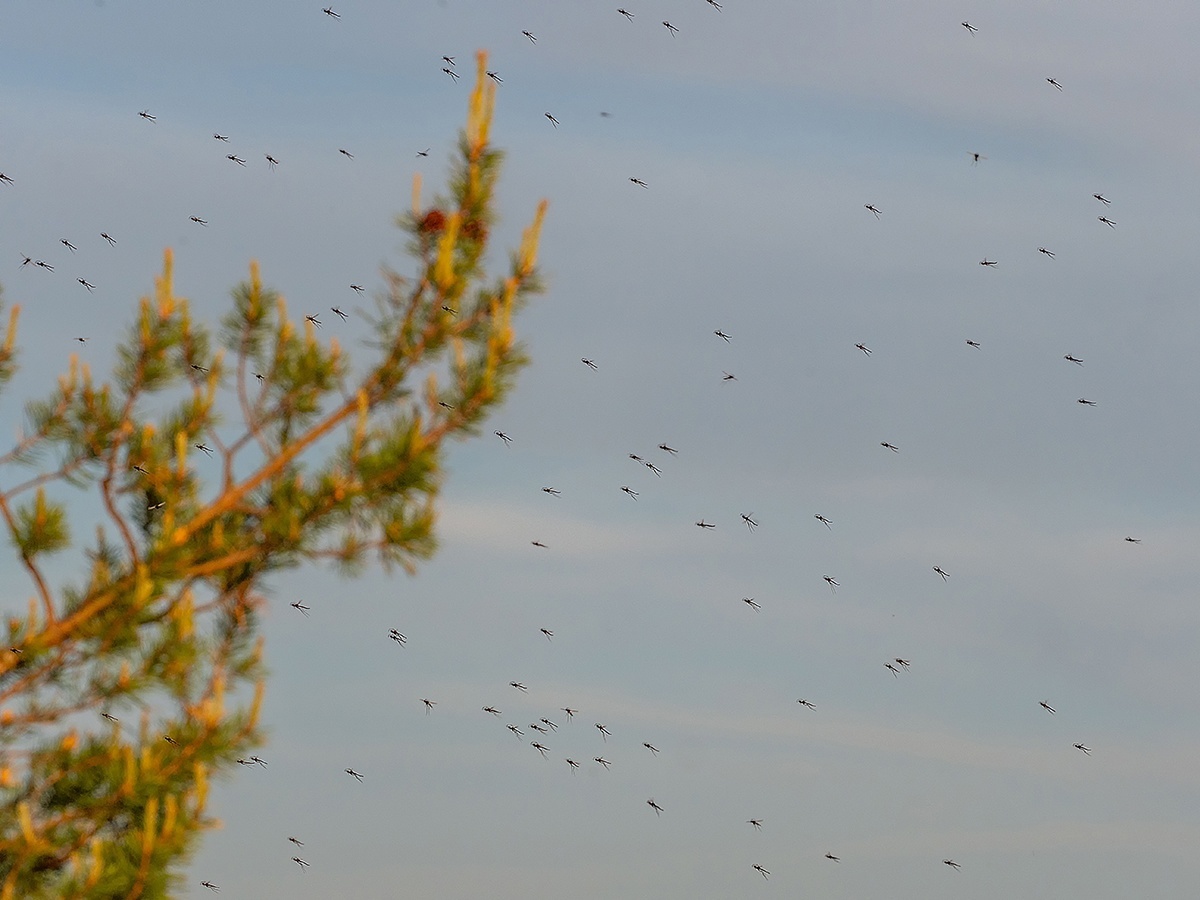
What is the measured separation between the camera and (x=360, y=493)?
1119 centimetres

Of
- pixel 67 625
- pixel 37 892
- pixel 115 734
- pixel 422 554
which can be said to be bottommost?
pixel 37 892

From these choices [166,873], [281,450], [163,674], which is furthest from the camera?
[281,450]

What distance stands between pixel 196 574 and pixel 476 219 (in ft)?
12.5

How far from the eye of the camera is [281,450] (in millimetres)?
11688

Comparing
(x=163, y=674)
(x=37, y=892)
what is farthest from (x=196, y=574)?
(x=37, y=892)

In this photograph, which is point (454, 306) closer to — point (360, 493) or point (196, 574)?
point (360, 493)

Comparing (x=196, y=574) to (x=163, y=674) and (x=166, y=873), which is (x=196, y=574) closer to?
(x=163, y=674)

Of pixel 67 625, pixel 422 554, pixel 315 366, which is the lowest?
pixel 67 625

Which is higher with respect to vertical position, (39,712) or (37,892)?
(39,712)

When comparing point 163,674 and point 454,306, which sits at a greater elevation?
point 454,306

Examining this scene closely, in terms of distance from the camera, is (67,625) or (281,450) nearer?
(67,625)

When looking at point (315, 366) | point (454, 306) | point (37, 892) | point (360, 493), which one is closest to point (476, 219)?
point (454, 306)

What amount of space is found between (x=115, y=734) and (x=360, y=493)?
8.80 feet

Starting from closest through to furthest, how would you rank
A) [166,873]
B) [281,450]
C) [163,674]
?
[166,873] < [163,674] < [281,450]
